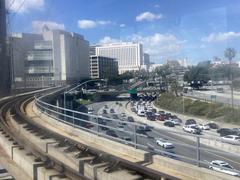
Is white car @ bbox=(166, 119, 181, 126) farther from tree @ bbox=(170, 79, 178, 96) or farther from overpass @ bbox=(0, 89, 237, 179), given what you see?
tree @ bbox=(170, 79, 178, 96)

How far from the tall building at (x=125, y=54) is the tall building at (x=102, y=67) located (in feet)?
0.49

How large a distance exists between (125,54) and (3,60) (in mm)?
38707

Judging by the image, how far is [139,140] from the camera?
25.8 ft

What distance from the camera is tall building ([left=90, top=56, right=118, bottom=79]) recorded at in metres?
9.50

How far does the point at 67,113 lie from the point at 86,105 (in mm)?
2124

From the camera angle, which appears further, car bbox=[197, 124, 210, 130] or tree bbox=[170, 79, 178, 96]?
tree bbox=[170, 79, 178, 96]

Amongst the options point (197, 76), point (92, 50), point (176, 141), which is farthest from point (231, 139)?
point (92, 50)

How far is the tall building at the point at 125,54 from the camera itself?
9.15 meters

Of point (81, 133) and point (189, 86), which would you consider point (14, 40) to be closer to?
point (81, 133)

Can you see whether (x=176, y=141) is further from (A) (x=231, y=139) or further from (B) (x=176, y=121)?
(A) (x=231, y=139)

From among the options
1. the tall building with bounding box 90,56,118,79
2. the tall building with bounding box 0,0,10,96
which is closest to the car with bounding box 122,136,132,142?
the tall building with bounding box 90,56,118,79

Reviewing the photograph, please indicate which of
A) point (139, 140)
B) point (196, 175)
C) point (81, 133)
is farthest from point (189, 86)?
point (81, 133)

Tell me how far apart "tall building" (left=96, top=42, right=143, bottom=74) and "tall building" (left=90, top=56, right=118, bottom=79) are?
0.49ft

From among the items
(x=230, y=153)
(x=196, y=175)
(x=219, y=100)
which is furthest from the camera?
(x=219, y=100)
